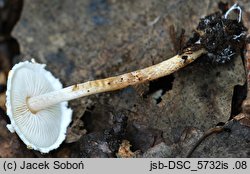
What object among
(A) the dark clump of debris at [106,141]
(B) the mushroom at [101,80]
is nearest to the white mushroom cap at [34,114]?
(B) the mushroom at [101,80]

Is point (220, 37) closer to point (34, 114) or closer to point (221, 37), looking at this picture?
point (221, 37)

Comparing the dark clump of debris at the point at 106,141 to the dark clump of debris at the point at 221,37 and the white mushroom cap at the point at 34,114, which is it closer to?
the white mushroom cap at the point at 34,114

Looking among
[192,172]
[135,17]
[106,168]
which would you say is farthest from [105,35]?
[192,172]

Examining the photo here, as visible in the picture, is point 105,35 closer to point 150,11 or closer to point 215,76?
point 150,11

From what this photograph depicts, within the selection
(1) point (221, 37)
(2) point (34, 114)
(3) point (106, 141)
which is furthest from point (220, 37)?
(2) point (34, 114)

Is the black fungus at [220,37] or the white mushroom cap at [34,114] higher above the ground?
the black fungus at [220,37]

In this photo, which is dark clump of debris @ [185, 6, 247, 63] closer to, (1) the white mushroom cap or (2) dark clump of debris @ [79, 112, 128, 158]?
(2) dark clump of debris @ [79, 112, 128, 158]
